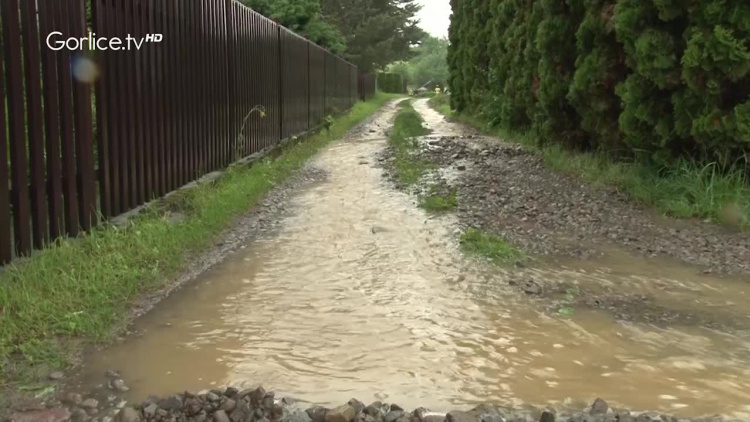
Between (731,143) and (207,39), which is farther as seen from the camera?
(207,39)

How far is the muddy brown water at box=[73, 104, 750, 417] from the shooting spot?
336 centimetres

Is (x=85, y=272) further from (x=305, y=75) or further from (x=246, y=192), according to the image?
(x=305, y=75)

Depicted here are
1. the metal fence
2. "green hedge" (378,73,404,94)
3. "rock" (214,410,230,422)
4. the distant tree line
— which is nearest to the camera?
"rock" (214,410,230,422)

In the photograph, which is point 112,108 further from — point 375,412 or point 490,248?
point 375,412

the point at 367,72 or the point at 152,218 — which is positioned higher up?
the point at 367,72

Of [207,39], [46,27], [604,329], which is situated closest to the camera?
[604,329]

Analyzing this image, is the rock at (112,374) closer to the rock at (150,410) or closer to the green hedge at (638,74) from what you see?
the rock at (150,410)

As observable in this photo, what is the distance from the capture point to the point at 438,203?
767cm

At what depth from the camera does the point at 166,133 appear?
23.3 ft

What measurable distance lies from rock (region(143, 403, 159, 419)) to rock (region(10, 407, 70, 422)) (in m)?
0.34

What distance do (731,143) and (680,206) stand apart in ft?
2.71

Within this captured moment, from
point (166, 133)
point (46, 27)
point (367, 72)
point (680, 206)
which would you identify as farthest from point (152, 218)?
point (367, 72)

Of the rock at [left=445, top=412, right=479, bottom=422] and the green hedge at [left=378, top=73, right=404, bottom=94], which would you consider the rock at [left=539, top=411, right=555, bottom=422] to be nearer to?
the rock at [left=445, top=412, right=479, bottom=422]
